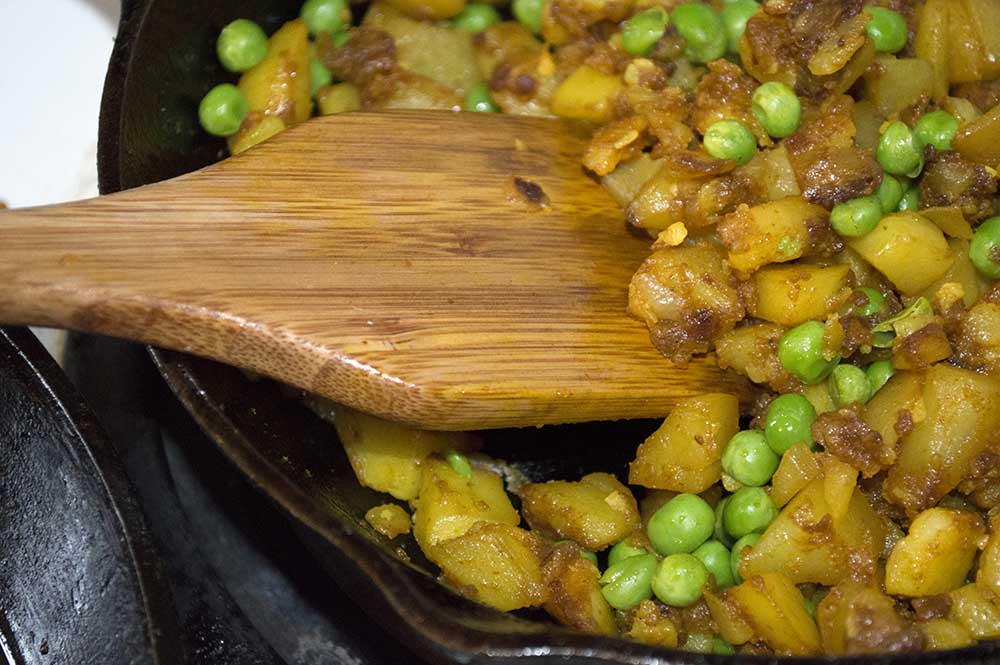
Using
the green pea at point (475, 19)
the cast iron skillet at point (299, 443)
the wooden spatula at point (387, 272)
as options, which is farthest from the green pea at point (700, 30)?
the cast iron skillet at point (299, 443)

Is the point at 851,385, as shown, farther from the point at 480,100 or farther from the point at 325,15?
the point at 325,15

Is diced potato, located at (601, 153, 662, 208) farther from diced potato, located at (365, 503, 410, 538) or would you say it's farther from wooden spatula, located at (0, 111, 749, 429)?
diced potato, located at (365, 503, 410, 538)

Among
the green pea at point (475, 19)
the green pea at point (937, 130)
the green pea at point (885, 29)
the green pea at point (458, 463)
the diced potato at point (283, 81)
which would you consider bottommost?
the green pea at point (458, 463)

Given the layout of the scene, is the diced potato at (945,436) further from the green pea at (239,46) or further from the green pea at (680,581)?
the green pea at (239,46)

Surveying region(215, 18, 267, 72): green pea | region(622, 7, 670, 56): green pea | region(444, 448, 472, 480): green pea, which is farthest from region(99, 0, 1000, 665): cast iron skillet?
region(622, 7, 670, 56): green pea

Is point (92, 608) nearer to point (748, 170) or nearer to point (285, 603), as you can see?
point (285, 603)

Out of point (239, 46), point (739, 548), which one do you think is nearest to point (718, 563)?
point (739, 548)

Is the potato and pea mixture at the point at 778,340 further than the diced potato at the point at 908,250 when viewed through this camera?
No
